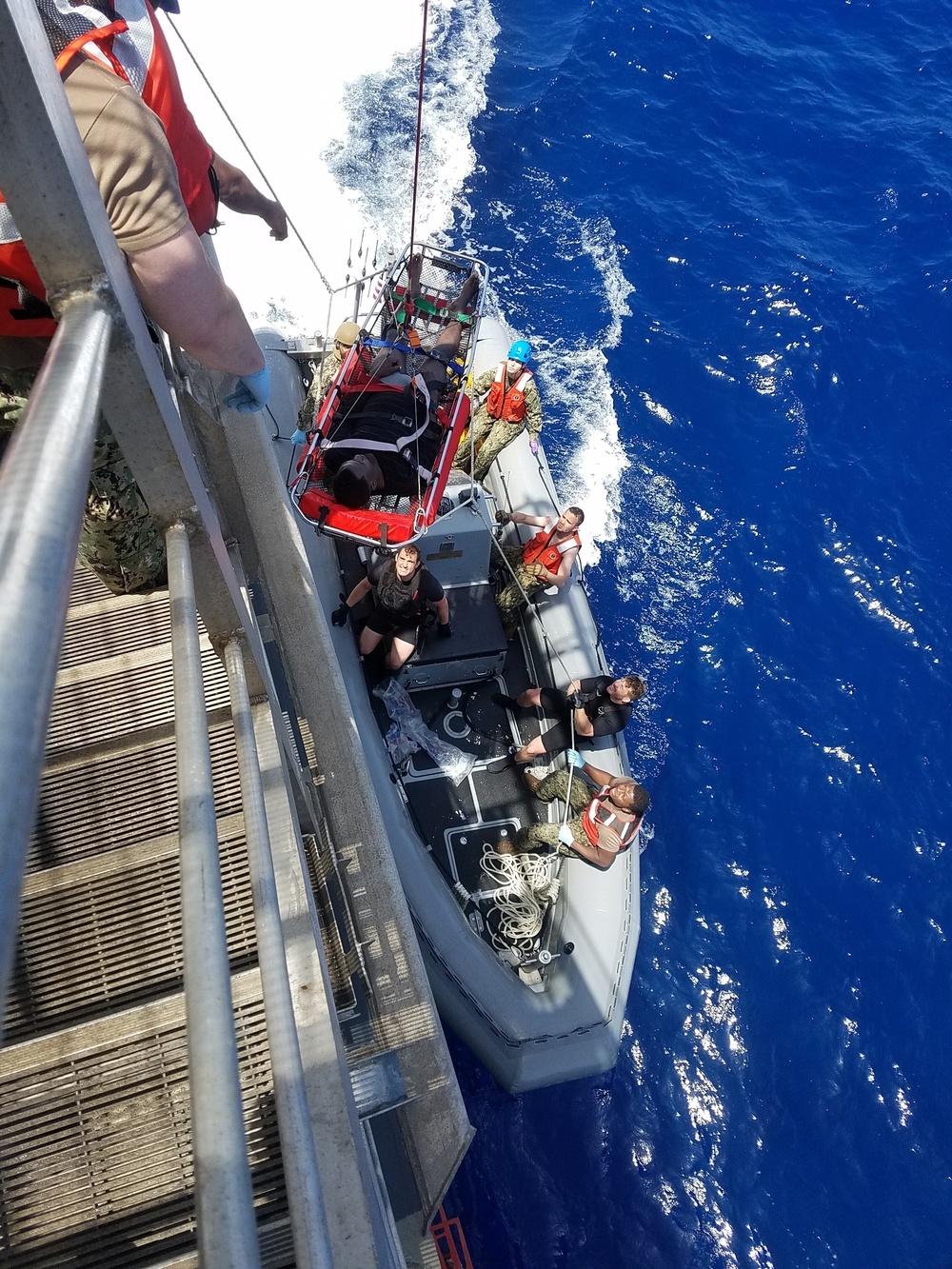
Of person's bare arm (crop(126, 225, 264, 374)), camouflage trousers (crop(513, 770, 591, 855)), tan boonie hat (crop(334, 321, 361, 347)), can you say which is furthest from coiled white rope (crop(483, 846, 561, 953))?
person's bare arm (crop(126, 225, 264, 374))

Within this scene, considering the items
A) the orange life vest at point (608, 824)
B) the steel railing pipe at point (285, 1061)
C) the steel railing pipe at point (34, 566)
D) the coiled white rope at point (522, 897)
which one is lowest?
the coiled white rope at point (522, 897)

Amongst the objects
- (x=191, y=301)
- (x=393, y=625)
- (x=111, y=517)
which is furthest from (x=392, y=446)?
(x=191, y=301)

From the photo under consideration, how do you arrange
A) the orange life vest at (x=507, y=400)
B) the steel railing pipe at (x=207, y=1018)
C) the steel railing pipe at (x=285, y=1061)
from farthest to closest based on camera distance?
1. the orange life vest at (x=507, y=400)
2. the steel railing pipe at (x=285, y=1061)
3. the steel railing pipe at (x=207, y=1018)

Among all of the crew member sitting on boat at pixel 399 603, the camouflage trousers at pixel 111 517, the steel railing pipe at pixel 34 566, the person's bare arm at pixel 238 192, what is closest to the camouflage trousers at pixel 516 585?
the crew member sitting on boat at pixel 399 603

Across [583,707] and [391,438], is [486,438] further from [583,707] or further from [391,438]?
[583,707]

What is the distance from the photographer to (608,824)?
18.5ft

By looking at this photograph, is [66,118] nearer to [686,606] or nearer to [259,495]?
[259,495]

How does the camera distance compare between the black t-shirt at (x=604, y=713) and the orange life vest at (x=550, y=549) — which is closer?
the black t-shirt at (x=604, y=713)

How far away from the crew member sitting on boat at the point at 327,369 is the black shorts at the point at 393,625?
221 centimetres

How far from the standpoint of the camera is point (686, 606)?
29.5 feet

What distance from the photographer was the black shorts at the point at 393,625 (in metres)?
5.79

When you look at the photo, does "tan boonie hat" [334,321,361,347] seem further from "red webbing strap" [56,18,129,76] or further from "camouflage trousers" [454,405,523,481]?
"red webbing strap" [56,18,129,76]

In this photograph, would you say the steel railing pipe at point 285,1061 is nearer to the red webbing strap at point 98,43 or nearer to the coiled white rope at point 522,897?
the red webbing strap at point 98,43

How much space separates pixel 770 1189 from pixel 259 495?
7.13 metres
